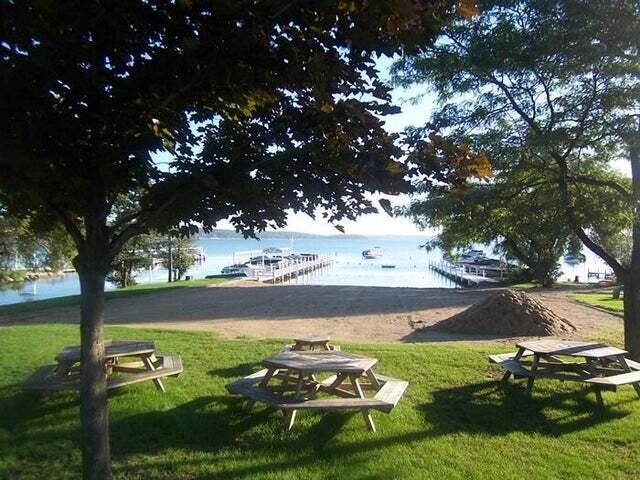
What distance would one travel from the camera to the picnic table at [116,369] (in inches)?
229

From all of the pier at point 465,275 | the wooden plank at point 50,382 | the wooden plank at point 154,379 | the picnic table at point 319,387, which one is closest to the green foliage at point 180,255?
the pier at point 465,275

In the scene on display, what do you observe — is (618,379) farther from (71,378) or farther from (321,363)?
(71,378)

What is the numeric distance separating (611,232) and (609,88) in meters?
2.62

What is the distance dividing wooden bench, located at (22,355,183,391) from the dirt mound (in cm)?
818

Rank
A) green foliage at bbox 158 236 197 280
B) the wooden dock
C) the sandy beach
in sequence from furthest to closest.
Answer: the wooden dock → green foliage at bbox 158 236 197 280 → the sandy beach

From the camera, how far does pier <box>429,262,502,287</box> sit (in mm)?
38606

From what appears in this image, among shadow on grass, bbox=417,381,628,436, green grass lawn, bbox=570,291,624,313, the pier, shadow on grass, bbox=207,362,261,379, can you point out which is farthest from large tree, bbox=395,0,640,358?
the pier

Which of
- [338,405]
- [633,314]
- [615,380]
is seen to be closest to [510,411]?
[615,380]

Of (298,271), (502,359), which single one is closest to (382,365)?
(502,359)

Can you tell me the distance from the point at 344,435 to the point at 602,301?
17.8 meters

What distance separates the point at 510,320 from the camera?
12.8 m

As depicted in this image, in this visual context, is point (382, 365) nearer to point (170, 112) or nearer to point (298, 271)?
point (170, 112)

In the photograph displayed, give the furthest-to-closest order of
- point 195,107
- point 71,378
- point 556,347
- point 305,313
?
1. point 305,313
2. point 556,347
3. point 71,378
4. point 195,107

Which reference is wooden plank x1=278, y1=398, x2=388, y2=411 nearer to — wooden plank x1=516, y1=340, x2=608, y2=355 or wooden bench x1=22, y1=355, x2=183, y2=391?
wooden bench x1=22, y1=355, x2=183, y2=391
